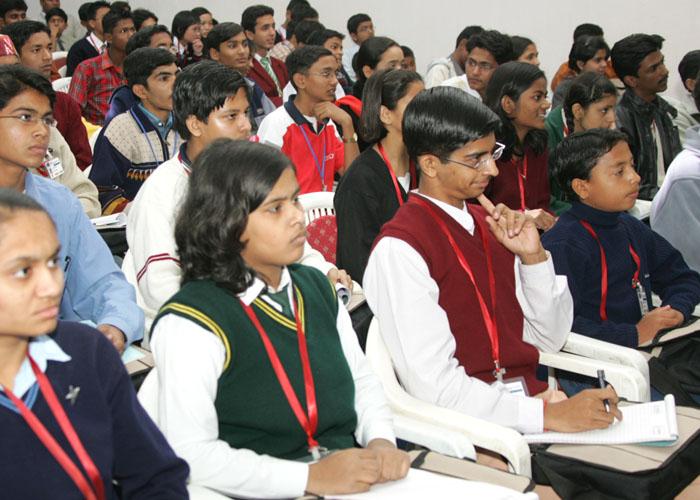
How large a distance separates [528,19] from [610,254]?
557cm

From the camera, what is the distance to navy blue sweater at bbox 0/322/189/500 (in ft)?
4.25

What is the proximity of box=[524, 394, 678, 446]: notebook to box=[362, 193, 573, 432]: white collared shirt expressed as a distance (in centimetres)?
6

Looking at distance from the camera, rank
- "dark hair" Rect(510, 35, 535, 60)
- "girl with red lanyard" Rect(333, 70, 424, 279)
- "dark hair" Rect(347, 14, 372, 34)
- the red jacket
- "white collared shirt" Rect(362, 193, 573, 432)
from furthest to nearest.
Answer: "dark hair" Rect(347, 14, 372, 34) < the red jacket < "dark hair" Rect(510, 35, 535, 60) < "girl with red lanyard" Rect(333, 70, 424, 279) < "white collared shirt" Rect(362, 193, 573, 432)

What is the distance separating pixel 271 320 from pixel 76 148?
120 inches

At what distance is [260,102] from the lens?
560cm

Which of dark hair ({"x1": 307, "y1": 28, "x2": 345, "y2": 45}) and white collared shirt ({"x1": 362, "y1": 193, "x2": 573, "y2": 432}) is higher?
dark hair ({"x1": 307, "y1": 28, "x2": 345, "y2": 45})

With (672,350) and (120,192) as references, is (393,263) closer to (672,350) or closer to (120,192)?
(672,350)

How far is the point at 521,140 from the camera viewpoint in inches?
152

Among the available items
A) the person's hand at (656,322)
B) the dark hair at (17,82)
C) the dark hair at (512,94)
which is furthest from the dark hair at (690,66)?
the dark hair at (17,82)

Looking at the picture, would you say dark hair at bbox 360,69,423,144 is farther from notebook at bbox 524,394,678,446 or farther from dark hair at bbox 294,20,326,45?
dark hair at bbox 294,20,326,45

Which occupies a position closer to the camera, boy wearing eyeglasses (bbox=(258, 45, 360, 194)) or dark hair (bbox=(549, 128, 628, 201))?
dark hair (bbox=(549, 128, 628, 201))

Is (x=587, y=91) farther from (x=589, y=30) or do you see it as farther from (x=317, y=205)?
(x=589, y=30)

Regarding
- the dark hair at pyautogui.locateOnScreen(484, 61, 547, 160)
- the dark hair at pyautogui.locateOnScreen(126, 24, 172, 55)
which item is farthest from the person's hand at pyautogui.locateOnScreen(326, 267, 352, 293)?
the dark hair at pyautogui.locateOnScreen(126, 24, 172, 55)

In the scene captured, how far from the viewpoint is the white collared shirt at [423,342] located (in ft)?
6.48
